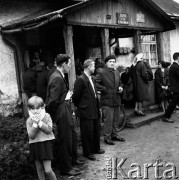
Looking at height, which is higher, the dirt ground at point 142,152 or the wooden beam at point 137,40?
the wooden beam at point 137,40

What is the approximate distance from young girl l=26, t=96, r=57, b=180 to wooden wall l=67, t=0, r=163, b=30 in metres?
3.69

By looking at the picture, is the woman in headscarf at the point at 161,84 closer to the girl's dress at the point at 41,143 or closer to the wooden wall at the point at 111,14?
the wooden wall at the point at 111,14

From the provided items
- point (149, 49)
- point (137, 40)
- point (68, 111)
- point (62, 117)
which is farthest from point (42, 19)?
point (149, 49)

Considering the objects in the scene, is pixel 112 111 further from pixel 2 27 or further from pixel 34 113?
pixel 2 27

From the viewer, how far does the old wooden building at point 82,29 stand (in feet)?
22.2

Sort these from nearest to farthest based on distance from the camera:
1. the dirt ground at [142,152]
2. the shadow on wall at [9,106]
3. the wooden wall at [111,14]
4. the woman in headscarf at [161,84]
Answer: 1. the dirt ground at [142,152]
2. the wooden wall at [111,14]
3. the shadow on wall at [9,106]
4. the woman in headscarf at [161,84]

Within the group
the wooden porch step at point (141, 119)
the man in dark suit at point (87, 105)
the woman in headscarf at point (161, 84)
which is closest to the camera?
Result: the man in dark suit at point (87, 105)

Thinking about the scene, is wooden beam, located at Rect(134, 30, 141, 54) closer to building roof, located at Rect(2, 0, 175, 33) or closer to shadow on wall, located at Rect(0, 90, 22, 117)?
building roof, located at Rect(2, 0, 175, 33)

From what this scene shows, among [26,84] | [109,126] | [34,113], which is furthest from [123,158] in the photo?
[26,84]

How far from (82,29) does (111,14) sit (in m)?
2.17

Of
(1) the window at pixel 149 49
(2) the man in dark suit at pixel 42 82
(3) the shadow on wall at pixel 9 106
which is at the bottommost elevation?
(3) the shadow on wall at pixel 9 106

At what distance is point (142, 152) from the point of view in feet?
18.1

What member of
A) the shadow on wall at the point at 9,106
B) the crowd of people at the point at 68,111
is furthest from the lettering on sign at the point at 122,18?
the shadow on wall at the point at 9,106

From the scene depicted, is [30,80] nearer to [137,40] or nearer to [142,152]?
[142,152]
